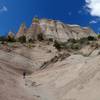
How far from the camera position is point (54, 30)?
94875 millimetres

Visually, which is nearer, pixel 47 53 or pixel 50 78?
pixel 50 78

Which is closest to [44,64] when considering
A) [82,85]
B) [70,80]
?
[70,80]

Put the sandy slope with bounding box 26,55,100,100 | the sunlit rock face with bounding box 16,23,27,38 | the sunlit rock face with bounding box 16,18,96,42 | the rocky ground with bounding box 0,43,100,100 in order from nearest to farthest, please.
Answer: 1. the rocky ground with bounding box 0,43,100,100
2. the sandy slope with bounding box 26,55,100,100
3. the sunlit rock face with bounding box 16,18,96,42
4. the sunlit rock face with bounding box 16,23,27,38

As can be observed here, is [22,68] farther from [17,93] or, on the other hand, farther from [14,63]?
[17,93]

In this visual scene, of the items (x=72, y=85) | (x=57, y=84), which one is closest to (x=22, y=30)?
(x=57, y=84)

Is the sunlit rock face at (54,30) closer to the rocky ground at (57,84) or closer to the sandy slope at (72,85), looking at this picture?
the rocky ground at (57,84)

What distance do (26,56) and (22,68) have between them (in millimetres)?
8908

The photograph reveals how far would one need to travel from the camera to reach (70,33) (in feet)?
323

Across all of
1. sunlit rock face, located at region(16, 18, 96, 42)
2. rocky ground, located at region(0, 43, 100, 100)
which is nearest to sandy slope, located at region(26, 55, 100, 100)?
rocky ground, located at region(0, 43, 100, 100)

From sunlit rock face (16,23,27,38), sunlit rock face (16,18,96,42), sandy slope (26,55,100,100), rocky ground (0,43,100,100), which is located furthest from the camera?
sunlit rock face (16,23,27,38)

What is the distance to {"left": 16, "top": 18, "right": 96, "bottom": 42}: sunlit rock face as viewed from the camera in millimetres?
88188

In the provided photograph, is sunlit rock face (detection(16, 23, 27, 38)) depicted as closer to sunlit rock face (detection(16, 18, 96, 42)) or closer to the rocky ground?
sunlit rock face (detection(16, 18, 96, 42))

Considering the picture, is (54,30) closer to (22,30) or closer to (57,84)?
(22,30)

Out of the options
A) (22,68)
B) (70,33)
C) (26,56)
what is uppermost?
(70,33)
